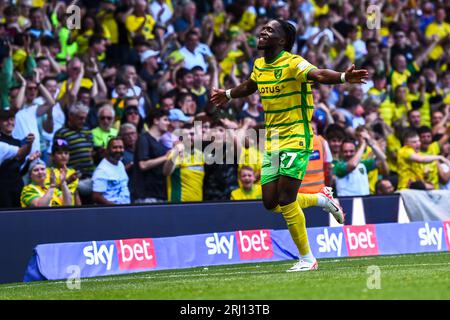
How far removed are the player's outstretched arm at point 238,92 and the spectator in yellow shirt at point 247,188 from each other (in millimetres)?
3602

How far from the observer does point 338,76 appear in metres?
11.0

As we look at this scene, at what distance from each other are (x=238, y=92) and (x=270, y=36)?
0.94 m

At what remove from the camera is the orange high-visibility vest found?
15406 mm

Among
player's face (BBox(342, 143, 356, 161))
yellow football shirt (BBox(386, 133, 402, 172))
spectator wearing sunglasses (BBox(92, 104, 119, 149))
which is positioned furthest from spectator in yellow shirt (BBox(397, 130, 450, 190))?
spectator wearing sunglasses (BBox(92, 104, 119, 149))

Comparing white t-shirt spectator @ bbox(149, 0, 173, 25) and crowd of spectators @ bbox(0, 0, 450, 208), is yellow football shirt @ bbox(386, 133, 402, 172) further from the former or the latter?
white t-shirt spectator @ bbox(149, 0, 173, 25)

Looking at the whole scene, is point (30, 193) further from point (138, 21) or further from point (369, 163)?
point (138, 21)

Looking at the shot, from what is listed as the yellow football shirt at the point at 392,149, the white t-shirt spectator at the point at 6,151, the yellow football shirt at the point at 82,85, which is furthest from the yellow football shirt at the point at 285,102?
the yellow football shirt at the point at 392,149

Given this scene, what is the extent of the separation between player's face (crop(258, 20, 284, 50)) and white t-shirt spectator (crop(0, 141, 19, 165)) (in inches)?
170

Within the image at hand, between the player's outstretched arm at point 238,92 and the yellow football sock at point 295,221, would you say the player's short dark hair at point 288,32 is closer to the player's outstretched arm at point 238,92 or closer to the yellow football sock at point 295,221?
the player's outstretched arm at point 238,92

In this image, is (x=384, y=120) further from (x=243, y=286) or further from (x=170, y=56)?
(x=243, y=286)

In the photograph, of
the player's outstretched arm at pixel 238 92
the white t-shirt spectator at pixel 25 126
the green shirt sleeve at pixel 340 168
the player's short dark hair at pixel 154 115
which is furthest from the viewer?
the green shirt sleeve at pixel 340 168

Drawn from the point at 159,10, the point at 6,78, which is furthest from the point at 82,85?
the point at 159,10

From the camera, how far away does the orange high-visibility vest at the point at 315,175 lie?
15406 mm
